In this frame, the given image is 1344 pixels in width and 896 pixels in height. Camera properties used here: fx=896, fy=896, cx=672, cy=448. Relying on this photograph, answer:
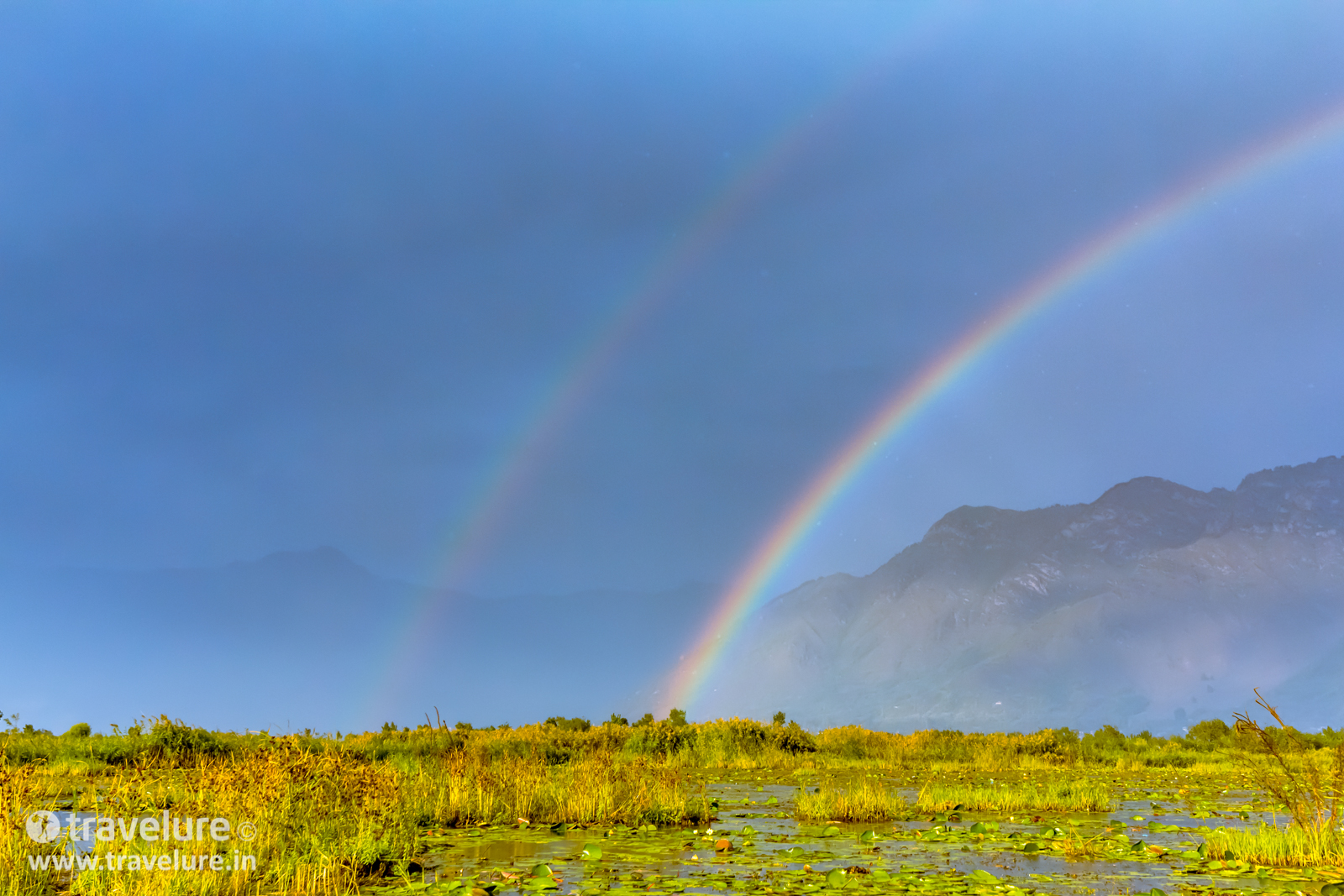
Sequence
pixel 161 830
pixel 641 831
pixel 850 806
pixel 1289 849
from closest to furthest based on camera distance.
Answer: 1. pixel 161 830
2. pixel 1289 849
3. pixel 641 831
4. pixel 850 806

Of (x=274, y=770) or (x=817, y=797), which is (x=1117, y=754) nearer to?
(x=817, y=797)

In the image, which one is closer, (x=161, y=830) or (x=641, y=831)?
(x=161, y=830)

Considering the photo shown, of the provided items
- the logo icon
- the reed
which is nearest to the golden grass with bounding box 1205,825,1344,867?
the reed

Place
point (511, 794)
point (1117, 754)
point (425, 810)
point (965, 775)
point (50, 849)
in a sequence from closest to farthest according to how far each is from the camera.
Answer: point (50, 849), point (425, 810), point (511, 794), point (965, 775), point (1117, 754)

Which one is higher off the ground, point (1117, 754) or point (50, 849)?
point (50, 849)

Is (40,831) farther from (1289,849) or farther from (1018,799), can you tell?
(1018,799)

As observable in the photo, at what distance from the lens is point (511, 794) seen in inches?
640

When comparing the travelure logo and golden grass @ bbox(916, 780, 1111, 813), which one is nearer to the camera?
the travelure logo

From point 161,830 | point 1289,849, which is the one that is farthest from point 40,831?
point 1289,849

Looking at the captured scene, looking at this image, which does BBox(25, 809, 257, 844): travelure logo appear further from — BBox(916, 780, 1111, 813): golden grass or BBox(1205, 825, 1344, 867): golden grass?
BBox(1205, 825, 1344, 867): golden grass

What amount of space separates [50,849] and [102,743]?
80.2 ft

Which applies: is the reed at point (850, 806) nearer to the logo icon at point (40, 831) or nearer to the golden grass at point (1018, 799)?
the golden grass at point (1018, 799)

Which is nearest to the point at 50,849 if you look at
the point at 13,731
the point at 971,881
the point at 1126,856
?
the point at 971,881

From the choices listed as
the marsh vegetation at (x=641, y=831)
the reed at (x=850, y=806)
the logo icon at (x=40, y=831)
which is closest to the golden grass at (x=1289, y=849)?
the marsh vegetation at (x=641, y=831)
